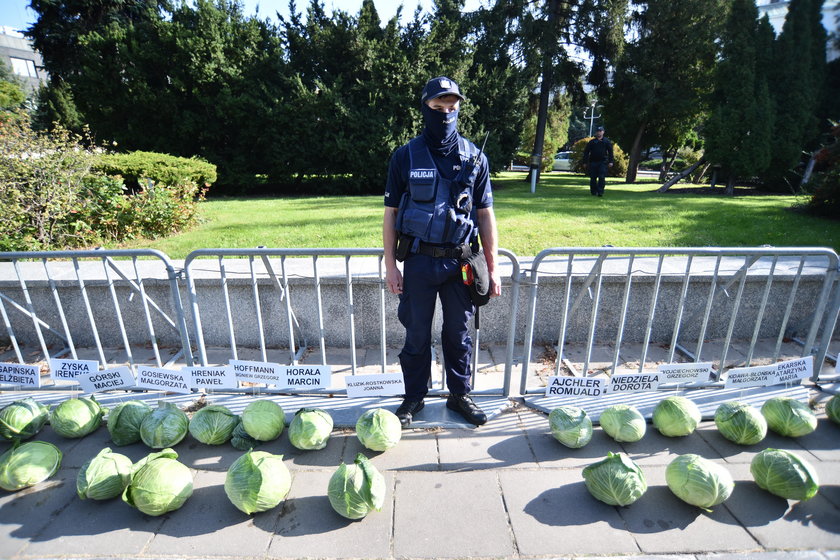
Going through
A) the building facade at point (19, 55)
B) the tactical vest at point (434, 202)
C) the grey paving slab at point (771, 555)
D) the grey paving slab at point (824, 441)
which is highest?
the building facade at point (19, 55)

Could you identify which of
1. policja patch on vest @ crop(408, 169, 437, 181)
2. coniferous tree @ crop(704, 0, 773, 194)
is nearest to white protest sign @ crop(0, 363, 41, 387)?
policja patch on vest @ crop(408, 169, 437, 181)

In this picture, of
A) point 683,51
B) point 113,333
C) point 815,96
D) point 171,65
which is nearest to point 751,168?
point 815,96

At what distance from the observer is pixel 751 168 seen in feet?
46.5

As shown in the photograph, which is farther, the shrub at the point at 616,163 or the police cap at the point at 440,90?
the shrub at the point at 616,163

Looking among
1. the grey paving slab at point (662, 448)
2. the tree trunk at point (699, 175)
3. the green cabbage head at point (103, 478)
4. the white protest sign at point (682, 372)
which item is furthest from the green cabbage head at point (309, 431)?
the tree trunk at point (699, 175)

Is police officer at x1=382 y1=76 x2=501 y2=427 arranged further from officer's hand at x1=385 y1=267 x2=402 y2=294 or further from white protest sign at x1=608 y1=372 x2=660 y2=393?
white protest sign at x1=608 y1=372 x2=660 y2=393

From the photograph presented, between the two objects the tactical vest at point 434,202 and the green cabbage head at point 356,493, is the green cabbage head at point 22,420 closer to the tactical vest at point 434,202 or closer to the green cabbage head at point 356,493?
the green cabbage head at point 356,493

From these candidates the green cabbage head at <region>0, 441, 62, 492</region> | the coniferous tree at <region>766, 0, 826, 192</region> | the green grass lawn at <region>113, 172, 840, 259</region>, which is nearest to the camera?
the green cabbage head at <region>0, 441, 62, 492</region>

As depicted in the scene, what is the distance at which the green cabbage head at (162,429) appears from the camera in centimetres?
296

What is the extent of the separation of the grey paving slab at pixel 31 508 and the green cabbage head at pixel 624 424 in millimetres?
3555

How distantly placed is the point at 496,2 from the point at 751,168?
1094 centimetres

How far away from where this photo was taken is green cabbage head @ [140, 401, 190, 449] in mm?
2959

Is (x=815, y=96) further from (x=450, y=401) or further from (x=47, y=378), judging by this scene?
(x=47, y=378)

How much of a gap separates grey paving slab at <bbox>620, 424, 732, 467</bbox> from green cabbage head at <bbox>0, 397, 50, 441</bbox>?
4333 millimetres
